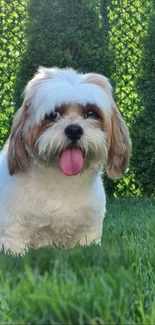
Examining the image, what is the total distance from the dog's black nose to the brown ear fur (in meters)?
0.34

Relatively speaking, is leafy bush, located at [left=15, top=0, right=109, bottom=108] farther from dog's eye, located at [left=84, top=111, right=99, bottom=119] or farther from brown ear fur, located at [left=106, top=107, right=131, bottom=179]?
dog's eye, located at [left=84, top=111, right=99, bottom=119]

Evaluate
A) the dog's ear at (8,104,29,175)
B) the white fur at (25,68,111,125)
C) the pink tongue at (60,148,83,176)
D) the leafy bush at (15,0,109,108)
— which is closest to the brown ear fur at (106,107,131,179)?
the white fur at (25,68,111,125)

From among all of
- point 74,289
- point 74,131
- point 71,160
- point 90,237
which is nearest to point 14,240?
point 90,237

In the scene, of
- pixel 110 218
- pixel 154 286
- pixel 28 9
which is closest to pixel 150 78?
pixel 28 9

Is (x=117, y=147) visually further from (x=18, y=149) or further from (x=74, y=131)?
(x=18, y=149)

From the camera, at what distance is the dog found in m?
3.10

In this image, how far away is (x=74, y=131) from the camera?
3014 millimetres

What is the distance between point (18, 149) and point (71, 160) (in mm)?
344

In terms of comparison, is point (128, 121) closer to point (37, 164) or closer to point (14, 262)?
point (37, 164)

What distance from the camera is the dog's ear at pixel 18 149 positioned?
3.25 meters

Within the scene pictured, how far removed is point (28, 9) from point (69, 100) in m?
4.64

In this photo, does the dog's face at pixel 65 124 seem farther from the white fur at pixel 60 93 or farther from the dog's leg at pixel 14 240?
the dog's leg at pixel 14 240

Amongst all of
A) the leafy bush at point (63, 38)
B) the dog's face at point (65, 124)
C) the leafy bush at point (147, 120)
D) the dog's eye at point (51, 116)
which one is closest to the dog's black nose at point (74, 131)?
the dog's face at point (65, 124)

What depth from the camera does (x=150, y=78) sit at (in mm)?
7477
